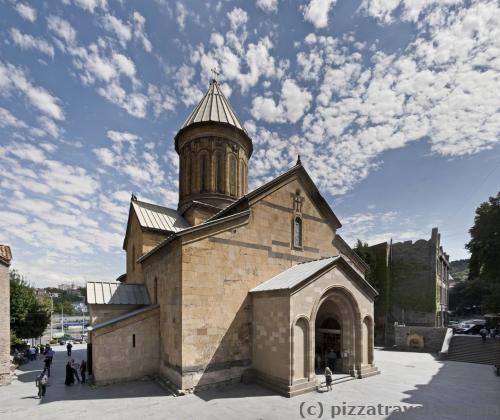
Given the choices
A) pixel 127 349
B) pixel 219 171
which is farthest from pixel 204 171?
pixel 127 349

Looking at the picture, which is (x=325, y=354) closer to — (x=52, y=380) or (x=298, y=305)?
(x=298, y=305)

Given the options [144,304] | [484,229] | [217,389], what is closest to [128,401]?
[217,389]

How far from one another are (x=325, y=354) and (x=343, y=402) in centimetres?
412

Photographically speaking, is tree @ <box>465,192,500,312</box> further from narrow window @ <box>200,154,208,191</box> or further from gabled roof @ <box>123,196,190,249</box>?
gabled roof @ <box>123,196,190,249</box>

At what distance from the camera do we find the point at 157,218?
57.5 ft

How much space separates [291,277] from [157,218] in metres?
9.36

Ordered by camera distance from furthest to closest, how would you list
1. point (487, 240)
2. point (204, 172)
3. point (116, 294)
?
point (487, 240)
point (204, 172)
point (116, 294)

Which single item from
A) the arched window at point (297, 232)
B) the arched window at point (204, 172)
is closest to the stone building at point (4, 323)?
the arched window at point (204, 172)

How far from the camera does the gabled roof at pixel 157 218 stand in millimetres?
16594

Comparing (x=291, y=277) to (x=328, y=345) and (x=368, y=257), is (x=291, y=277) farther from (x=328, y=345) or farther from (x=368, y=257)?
(x=368, y=257)

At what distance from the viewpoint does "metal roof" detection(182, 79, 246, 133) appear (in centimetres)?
1975

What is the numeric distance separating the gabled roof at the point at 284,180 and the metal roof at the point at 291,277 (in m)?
3.52

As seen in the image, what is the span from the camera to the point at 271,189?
46.0 feet

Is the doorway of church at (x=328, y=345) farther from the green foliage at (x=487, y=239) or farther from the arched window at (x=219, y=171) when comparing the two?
the green foliage at (x=487, y=239)
